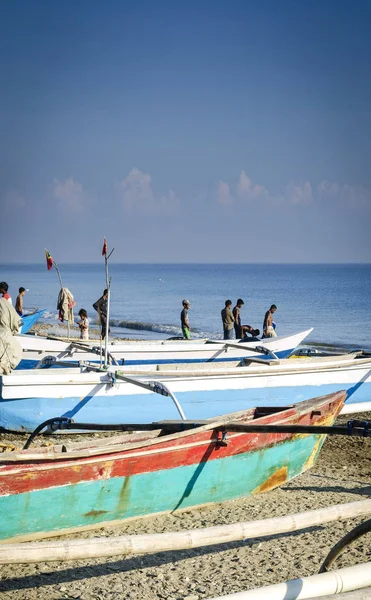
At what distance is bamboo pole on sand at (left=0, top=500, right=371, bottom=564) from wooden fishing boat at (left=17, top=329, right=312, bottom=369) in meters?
8.73

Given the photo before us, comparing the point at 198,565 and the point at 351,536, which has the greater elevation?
the point at 351,536

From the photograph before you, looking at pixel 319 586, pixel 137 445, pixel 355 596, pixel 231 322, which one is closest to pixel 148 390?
pixel 137 445

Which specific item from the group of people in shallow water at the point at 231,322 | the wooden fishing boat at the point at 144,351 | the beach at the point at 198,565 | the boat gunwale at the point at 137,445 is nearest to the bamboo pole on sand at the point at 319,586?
the beach at the point at 198,565

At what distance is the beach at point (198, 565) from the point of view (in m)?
6.95

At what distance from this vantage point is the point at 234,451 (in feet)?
30.0

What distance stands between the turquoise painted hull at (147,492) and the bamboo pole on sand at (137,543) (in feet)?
3.17

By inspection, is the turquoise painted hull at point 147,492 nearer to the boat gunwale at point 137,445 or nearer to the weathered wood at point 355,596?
the boat gunwale at point 137,445

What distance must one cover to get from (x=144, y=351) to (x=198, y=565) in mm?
9751

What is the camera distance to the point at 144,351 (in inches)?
673

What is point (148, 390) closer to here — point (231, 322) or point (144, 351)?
point (144, 351)

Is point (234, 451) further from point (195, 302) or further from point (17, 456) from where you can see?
point (195, 302)

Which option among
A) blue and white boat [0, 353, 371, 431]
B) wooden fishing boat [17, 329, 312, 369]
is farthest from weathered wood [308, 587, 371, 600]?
wooden fishing boat [17, 329, 312, 369]

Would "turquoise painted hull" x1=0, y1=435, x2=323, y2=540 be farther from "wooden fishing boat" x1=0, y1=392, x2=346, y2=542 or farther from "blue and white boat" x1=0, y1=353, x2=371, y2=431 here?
"blue and white boat" x1=0, y1=353, x2=371, y2=431

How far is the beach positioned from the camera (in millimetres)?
6949
